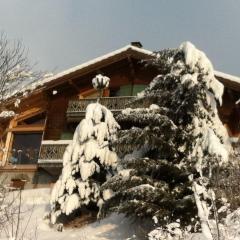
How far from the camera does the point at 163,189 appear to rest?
46.5 ft

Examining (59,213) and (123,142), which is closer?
(123,142)

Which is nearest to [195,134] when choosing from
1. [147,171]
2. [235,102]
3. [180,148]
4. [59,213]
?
[180,148]

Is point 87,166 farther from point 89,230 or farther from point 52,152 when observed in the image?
point 52,152

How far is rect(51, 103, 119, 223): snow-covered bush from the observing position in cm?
1744

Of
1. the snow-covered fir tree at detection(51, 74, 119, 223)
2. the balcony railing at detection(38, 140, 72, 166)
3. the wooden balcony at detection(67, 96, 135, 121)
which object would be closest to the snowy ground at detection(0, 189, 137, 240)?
the snow-covered fir tree at detection(51, 74, 119, 223)

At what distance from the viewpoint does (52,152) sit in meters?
24.1

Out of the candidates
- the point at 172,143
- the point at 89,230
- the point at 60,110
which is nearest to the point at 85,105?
the point at 60,110

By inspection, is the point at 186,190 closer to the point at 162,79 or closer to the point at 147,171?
the point at 147,171

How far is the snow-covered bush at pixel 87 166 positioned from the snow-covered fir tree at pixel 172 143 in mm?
→ 1336

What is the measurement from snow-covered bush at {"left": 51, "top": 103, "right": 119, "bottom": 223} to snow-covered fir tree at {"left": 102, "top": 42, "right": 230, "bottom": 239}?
1.34m

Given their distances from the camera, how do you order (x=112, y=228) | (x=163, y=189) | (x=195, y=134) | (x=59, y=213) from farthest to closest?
(x=59, y=213), (x=112, y=228), (x=195, y=134), (x=163, y=189)

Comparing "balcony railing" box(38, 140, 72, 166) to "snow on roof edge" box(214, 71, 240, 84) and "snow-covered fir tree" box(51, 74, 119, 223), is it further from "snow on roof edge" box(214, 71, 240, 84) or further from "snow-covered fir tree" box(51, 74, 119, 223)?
"snow on roof edge" box(214, 71, 240, 84)

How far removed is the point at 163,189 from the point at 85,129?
207 inches

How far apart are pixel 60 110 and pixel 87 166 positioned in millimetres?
9212
